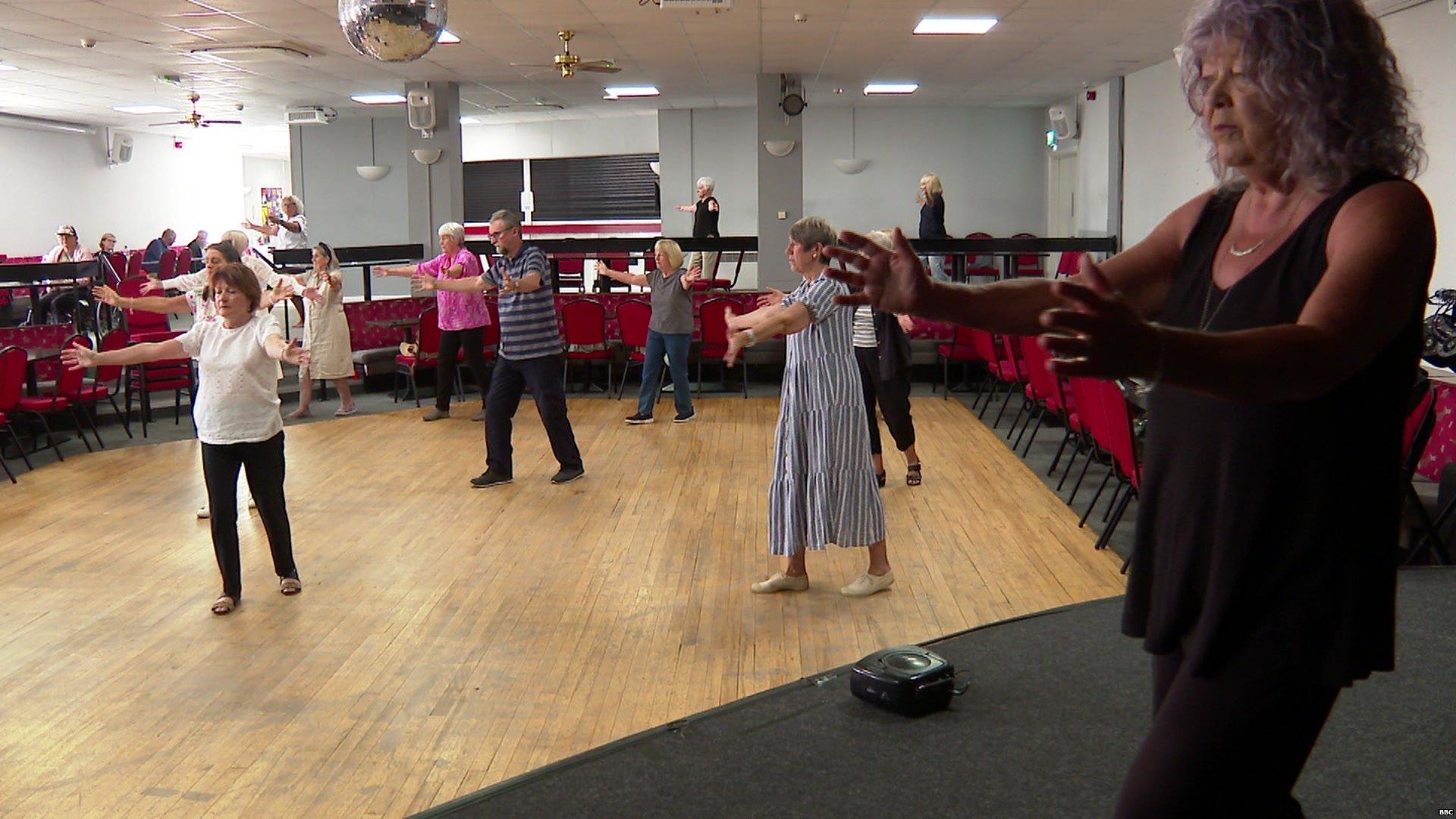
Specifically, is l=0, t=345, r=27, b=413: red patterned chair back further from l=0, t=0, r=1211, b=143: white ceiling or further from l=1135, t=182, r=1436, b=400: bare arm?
l=1135, t=182, r=1436, b=400: bare arm

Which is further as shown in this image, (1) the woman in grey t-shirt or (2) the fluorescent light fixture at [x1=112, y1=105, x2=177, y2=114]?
(2) the fluorescent light fixture at [x1=112, y1=105, x2=177, y2=114]

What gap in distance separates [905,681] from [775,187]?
1270 cm

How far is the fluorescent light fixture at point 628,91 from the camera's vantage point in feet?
55.3

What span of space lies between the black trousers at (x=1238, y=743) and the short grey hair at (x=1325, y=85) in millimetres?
534

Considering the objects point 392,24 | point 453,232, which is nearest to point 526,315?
point 453,232

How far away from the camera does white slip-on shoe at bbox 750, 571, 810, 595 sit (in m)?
5.14

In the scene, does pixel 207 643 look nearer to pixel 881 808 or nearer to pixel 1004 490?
pixel 881 808

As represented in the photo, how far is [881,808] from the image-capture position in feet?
9.16

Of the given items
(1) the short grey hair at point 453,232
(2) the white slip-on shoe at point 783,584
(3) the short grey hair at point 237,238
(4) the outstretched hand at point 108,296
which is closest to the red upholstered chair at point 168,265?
(3) the short grey hair at point 237,238

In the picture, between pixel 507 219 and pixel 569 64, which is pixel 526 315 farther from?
pixel 569 64

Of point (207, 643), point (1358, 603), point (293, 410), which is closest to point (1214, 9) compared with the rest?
point (1358, 603)

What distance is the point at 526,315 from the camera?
23.9 ft

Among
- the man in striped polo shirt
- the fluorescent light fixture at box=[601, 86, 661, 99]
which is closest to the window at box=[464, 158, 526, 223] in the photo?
the fluorescent light fixture at box=[601, 86, 661, 99]

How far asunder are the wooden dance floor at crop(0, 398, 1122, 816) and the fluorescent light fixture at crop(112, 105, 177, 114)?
1226cm
